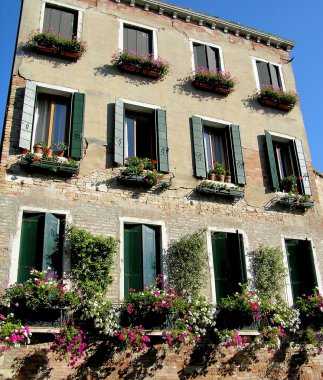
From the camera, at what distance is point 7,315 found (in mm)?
7289

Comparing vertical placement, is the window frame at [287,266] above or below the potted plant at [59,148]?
below

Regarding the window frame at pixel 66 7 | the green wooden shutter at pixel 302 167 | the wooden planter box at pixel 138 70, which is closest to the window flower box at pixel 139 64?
the wooden planter box at pixel 138 70

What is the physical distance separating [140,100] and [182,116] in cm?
119

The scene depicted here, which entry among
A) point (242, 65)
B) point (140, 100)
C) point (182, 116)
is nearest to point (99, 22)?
point (140, 100)

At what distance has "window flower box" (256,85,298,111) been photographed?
12359 millimetres

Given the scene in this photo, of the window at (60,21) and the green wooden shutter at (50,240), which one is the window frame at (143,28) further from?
the green wooden shutter at (50,240)

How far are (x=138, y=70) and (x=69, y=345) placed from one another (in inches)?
279

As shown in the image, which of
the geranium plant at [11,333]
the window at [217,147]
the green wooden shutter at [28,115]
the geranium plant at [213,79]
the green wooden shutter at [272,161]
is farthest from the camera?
the geranium plant at [213,79]

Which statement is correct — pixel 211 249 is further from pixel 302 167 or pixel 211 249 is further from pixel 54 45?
pixel 54 45

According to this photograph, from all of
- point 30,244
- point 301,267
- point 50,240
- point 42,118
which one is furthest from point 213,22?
point 30,244

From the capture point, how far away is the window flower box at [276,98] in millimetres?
12359

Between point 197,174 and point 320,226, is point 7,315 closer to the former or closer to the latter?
point 197,174

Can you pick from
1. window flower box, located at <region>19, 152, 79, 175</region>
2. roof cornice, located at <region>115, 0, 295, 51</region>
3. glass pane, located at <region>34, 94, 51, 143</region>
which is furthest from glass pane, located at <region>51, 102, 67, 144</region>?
roof cornice, located at <region>115, 0, 295, 51</region>

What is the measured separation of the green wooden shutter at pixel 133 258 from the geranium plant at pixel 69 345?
1.44m
